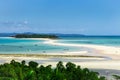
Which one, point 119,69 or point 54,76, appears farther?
point 119,69

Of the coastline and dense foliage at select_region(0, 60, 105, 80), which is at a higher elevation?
dense foliage at select_region(0, 60, 105, 80)

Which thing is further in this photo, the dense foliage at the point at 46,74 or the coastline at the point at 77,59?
the coastline at the point at 77,59

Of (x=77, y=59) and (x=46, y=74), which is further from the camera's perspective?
(x=77, y=59)

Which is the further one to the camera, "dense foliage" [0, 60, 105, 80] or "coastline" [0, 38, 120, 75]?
"coastline" [0, 38, 120, 75]

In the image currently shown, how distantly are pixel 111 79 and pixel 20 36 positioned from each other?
15320 centimetres

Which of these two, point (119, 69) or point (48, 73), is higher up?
point (48, 73)

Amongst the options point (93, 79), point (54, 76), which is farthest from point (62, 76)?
point (93, 79)

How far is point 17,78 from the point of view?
9.96m

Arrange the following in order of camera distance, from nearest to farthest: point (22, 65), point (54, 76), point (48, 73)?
1. point (54, 76)
2. point (48, 73)
3. point (22, 65)

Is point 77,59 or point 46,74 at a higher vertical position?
point 46,74

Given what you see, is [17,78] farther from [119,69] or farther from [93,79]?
[119,69]

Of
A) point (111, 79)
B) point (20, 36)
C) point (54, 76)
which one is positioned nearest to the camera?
point (54, 76)

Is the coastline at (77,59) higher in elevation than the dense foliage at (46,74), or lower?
lower

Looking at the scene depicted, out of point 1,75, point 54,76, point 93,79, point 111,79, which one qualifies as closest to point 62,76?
point 54,76
